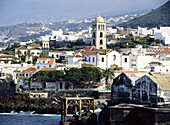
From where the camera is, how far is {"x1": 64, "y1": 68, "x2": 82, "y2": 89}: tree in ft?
241

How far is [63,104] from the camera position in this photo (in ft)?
164

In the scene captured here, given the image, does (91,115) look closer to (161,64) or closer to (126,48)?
(161,64)

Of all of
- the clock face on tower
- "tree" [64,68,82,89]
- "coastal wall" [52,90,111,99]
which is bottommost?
"coastal wall" [52,90,111,99]

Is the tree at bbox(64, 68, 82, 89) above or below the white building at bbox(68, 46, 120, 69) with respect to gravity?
below

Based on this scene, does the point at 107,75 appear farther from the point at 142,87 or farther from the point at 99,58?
the point at 142,87

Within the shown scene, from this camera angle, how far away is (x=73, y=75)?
73.7m

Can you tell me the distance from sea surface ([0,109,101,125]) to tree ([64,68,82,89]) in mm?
14741

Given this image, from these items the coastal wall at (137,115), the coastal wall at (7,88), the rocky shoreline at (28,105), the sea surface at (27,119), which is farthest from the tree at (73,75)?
the coastal wall at (137,115)

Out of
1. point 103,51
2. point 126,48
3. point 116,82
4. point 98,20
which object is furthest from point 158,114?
point 126,48

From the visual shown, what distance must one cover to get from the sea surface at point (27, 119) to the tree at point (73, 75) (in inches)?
580

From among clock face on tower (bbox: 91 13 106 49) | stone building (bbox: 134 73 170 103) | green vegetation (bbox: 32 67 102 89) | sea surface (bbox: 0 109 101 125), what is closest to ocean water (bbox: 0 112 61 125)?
sea surface (bbox: 0 109 101 125)

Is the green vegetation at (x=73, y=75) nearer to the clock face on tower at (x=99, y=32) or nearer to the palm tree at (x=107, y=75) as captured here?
the palm tree at (x=107, y=75)

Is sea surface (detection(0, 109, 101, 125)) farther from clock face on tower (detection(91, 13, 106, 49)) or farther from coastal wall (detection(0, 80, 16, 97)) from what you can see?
clock face on tower (detection(91, 13, 106, 49))

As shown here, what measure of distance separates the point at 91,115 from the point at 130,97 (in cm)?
454
